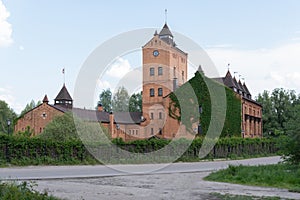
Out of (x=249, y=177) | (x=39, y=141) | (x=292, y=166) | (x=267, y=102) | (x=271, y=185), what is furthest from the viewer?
(x=267, y=102)

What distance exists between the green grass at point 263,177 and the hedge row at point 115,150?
867 centimetres

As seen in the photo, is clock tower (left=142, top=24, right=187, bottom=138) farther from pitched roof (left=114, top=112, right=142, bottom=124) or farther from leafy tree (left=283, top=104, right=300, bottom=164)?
leafy tree (left=283, top=104, right=300, bottom=164)

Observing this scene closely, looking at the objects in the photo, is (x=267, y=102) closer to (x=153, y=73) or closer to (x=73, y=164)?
(x=153, y=73)

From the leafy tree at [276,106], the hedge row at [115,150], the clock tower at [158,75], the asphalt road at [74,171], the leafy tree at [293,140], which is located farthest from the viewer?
the leafy tree at [276,106]

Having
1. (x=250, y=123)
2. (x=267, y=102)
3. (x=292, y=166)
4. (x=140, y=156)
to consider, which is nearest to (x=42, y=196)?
(x=292, y=166)

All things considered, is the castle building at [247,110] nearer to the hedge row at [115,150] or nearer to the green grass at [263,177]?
the hedge row at [115,150]

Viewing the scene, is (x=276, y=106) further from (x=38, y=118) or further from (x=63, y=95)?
(x=38, y=118)

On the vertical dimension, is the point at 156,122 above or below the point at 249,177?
above

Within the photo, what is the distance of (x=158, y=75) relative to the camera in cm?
5812

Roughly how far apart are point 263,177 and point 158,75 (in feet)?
139

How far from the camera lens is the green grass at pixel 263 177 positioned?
50.3 ft

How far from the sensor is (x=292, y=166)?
1862 cm

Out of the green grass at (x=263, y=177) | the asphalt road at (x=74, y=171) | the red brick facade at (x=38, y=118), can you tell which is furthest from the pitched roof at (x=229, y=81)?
the green grass at (x=263, y=177)

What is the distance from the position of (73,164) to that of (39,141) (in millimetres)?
3048
